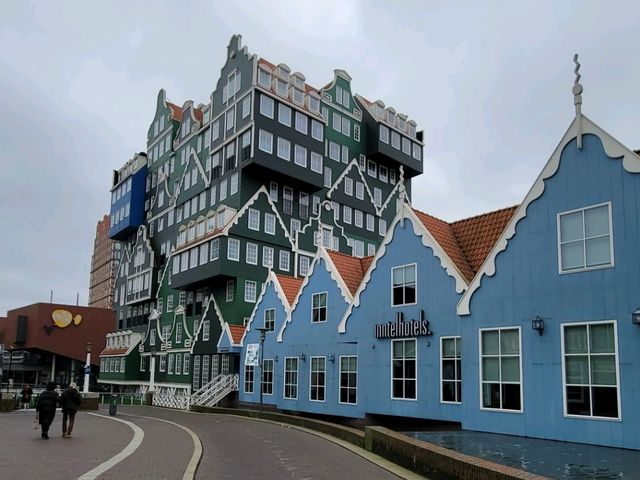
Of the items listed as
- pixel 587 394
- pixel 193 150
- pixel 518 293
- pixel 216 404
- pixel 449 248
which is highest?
pixel 193 150

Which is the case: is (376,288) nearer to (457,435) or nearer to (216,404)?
(457,435)

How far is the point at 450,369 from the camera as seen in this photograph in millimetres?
21391

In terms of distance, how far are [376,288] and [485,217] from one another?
506 centimetres

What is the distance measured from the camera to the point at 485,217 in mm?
23969

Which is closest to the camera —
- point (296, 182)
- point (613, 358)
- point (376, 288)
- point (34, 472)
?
point (34, 472)

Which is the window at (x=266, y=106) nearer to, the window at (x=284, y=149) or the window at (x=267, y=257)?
the window at (x=284, y=149)

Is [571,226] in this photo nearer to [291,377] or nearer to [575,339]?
[575,339]

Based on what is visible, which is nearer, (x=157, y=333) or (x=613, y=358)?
(x=613, y=358)

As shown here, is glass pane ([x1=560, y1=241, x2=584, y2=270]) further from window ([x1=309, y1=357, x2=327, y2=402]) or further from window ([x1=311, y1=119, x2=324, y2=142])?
window ([x1=311, y1=119, x2=324, y2=142])

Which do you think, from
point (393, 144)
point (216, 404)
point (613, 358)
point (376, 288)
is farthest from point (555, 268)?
point (393, 144)

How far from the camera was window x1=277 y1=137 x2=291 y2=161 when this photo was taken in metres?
48.7

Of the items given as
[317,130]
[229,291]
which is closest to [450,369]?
[229,291]

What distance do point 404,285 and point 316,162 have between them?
95.0 feet

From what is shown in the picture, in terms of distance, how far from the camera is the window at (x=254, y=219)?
157 feet
